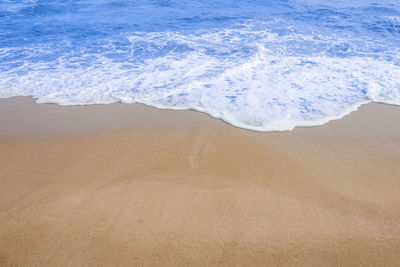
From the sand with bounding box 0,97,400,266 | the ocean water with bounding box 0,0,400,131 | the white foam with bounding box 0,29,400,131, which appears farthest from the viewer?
the ocean water with bounding box 0,0,400,131

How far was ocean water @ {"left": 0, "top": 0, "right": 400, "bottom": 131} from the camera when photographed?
5.30 m

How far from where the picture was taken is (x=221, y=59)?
764cm

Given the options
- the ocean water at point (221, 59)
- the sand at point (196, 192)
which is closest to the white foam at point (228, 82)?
the ocean water at point (221, 59)

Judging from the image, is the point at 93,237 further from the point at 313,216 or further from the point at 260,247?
the point at 313,216

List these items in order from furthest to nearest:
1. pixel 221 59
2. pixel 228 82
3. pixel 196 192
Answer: pixel 221 59 < pixel 228 82 < pixel 196 192

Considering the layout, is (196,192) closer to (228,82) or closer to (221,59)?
(228,82)

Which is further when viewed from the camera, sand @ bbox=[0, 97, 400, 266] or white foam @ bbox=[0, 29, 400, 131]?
white foam @ bbox=[0, 29, 400, 131]

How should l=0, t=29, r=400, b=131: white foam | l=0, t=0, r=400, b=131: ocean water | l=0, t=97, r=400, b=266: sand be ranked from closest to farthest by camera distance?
1. l=0, t=97, r=400, b=266: sand
2. l=0, t=29, r=400, b=131: white foam
3. l=0, t=0, r=400, b=131: ocean water

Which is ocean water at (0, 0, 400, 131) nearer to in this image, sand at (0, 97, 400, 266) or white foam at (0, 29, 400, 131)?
white foam at (0, 29, 400, 131)

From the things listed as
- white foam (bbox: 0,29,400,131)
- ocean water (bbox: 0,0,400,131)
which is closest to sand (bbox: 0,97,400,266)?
white foam (bbox: 0,29,400,131)

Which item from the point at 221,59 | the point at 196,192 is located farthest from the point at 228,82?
the point at 196,192

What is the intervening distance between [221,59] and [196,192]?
5.22 metres

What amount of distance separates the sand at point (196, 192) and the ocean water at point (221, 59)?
70 centimetres

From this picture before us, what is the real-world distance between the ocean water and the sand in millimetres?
697
